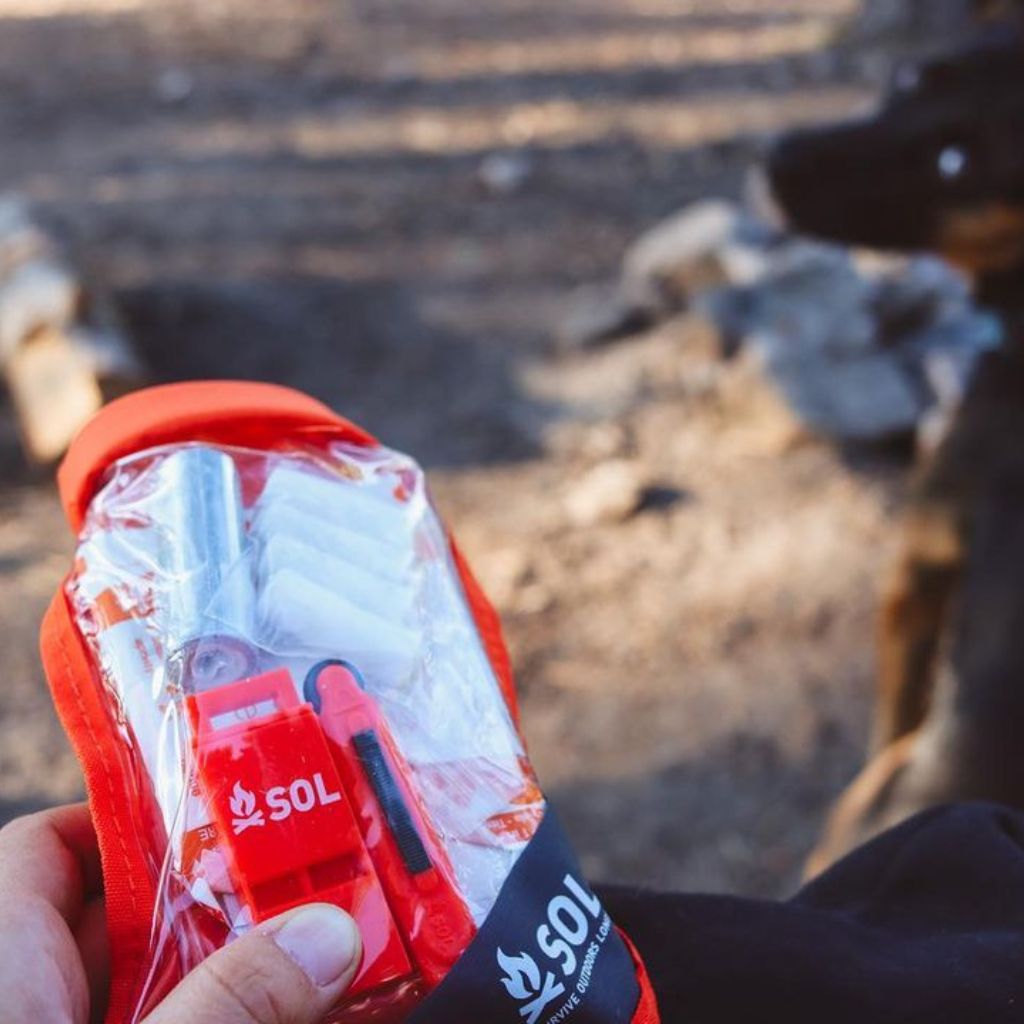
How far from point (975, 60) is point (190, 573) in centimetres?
168

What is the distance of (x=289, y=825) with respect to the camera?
1.88ft

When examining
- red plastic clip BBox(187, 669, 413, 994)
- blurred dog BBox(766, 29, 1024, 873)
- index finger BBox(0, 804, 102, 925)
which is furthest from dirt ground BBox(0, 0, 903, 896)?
red plastic clip BBox(187, 669, 413, 994)

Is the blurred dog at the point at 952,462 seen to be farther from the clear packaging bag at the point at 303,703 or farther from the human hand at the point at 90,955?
the human hand at the point at 90,955

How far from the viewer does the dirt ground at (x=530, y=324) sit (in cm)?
248

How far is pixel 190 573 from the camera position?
0.67m

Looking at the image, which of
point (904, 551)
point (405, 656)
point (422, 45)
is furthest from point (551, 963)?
point (422, 45)

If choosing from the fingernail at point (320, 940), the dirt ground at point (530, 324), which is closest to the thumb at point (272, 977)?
the fingernail at point (320, 940)

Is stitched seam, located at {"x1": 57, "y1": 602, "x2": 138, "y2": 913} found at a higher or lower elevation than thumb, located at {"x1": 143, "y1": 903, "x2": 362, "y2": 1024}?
higher

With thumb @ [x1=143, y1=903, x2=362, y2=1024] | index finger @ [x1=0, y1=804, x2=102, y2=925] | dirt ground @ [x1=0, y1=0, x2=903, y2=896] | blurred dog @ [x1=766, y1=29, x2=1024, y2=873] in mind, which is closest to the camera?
thumb @ [x1=143, y1=903, x2=362, y2=1024]

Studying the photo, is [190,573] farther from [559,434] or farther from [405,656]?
[559,434]

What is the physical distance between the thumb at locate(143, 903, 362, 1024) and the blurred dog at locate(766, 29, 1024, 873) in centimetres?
139

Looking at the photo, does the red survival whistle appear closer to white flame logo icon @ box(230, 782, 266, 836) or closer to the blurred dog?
white flame logo icon @ box(230, 782, 266, 836)

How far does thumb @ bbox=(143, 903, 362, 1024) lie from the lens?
534 mm

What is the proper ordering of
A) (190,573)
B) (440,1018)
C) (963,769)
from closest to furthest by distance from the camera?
(440,1018) < (190,573) < (963,769)
